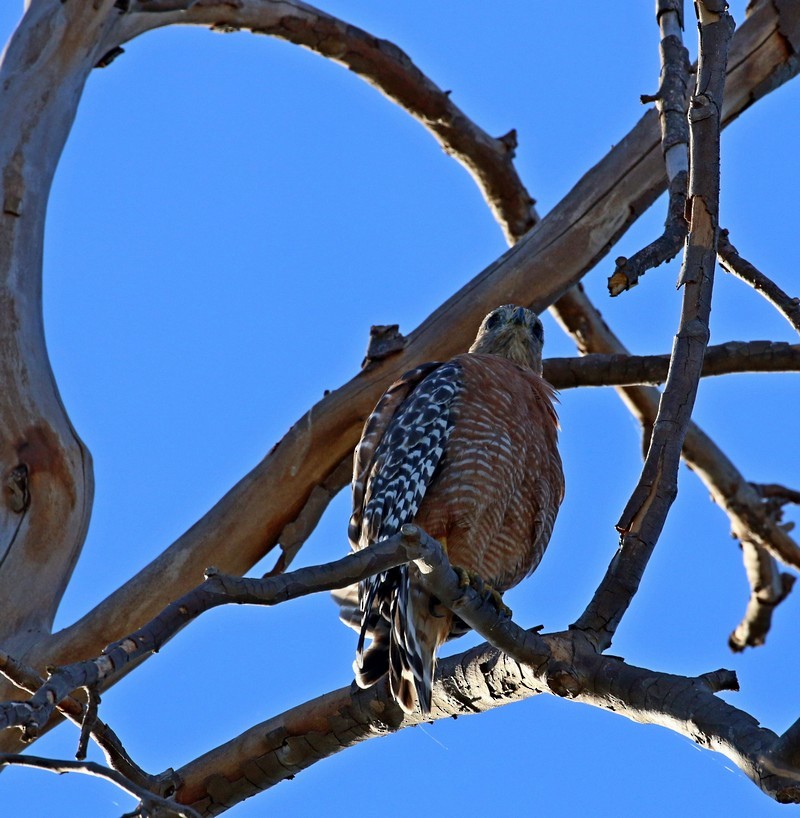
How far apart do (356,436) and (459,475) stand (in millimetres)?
851

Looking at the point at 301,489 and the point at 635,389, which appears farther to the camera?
the point at 635,389

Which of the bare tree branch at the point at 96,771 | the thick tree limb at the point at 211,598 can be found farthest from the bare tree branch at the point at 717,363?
the bare tree branch at the point at 96,771

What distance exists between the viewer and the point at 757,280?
14.2ft

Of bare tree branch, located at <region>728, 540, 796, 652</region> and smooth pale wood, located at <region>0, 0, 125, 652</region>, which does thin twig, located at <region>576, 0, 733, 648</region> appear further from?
bare tree branch, located at <region>728, 540, 796, 652</region>

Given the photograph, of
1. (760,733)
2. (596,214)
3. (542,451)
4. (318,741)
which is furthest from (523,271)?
(760,733)

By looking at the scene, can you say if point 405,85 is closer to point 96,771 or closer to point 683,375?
point 683,375

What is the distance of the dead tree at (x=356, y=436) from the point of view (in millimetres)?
3229

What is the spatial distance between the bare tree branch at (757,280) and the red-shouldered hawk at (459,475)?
1564 mm

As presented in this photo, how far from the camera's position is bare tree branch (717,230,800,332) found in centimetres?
423

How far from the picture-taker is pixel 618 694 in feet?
11.6

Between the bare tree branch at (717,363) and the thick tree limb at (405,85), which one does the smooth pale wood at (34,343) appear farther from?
the bare tree branch at (717,363)

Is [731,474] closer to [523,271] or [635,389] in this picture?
[635,389]

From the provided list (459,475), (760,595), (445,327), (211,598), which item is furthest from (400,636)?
(760,595)

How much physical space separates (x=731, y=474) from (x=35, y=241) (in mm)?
4466
